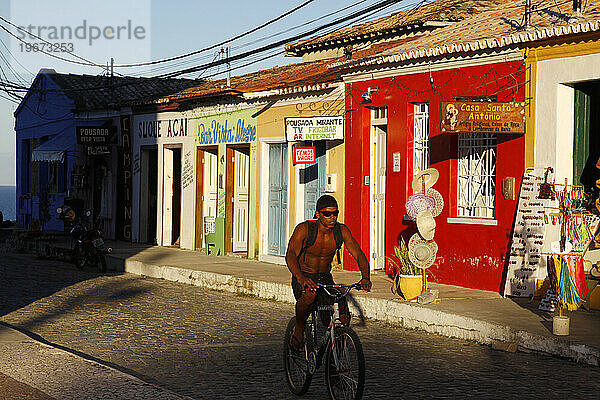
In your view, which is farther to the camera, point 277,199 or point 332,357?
point 277,199

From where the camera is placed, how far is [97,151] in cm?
2670

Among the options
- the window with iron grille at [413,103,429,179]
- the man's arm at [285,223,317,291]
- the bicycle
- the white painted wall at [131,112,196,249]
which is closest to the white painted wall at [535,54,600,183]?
the window with iron grille at [413,103,429,179]

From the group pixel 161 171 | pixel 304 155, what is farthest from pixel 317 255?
pixel 161 171

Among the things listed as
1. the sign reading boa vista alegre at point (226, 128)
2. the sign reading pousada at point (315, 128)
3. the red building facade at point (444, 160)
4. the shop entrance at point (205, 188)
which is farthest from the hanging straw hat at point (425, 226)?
the shop entrance at point (205, 188)

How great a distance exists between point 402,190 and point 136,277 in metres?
6.14

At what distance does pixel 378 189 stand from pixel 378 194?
0.30 ft

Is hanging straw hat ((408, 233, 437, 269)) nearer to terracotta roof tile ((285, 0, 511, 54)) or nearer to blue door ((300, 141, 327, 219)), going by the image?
blue door ((300, 141, 327, 219))

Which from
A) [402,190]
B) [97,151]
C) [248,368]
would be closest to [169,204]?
[97,151]

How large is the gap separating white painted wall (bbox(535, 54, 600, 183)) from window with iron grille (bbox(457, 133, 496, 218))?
3.72 feet

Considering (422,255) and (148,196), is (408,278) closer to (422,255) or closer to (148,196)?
(422,255)

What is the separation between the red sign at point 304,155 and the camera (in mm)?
17625

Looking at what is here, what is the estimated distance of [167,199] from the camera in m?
24.5

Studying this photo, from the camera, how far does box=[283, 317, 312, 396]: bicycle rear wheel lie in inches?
303

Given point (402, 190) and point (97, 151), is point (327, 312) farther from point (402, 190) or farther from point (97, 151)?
point (97, 151)
